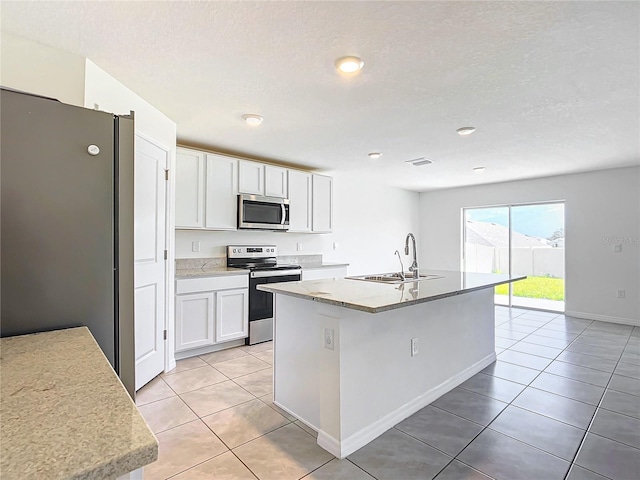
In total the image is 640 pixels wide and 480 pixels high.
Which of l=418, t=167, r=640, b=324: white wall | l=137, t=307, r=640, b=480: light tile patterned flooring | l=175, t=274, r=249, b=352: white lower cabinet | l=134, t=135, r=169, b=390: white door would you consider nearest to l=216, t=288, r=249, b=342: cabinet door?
l=175, t=274, r=249, b=352: white lower cabinet

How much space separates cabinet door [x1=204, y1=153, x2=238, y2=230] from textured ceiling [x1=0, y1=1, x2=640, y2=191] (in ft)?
1.05

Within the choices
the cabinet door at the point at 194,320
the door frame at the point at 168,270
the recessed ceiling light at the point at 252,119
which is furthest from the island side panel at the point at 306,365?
the recessed ceiling light at the point at 252,119

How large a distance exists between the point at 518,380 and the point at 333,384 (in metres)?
1.98

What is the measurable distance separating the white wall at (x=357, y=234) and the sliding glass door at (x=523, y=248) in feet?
4.44

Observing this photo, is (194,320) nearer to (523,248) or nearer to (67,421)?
(67,421)

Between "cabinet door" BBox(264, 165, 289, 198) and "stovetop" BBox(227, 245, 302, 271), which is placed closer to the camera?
"stovetop" BBox(227, 245, 302, 271)

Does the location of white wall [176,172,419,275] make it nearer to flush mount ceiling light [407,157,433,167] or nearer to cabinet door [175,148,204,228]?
cabinet door [175,148,204,228]

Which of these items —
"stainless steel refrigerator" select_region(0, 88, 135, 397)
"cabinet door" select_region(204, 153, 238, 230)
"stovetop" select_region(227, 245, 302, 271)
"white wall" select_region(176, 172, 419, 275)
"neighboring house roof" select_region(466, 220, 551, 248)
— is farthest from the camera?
"neighboring house roof" select_region(466, 220, 551, 248)

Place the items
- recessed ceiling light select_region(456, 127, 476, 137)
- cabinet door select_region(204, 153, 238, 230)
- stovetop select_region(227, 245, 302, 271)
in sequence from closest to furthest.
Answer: recessed ceiling light select_region(456, 127, 476, 137) → cabinet door select_region(204, 153, 238, 230) → stovetop select_region(227, 245, 302, 271)

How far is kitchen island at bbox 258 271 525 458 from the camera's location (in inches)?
74.7

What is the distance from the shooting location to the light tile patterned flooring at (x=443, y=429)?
1.77m

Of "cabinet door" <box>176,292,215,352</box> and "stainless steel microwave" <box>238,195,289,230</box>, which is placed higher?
"stainless steel microwave" <box>238,195,289,230</box>

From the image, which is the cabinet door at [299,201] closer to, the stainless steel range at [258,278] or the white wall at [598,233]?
the stainless steel range at [258,278]

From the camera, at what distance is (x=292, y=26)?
1725 mm
